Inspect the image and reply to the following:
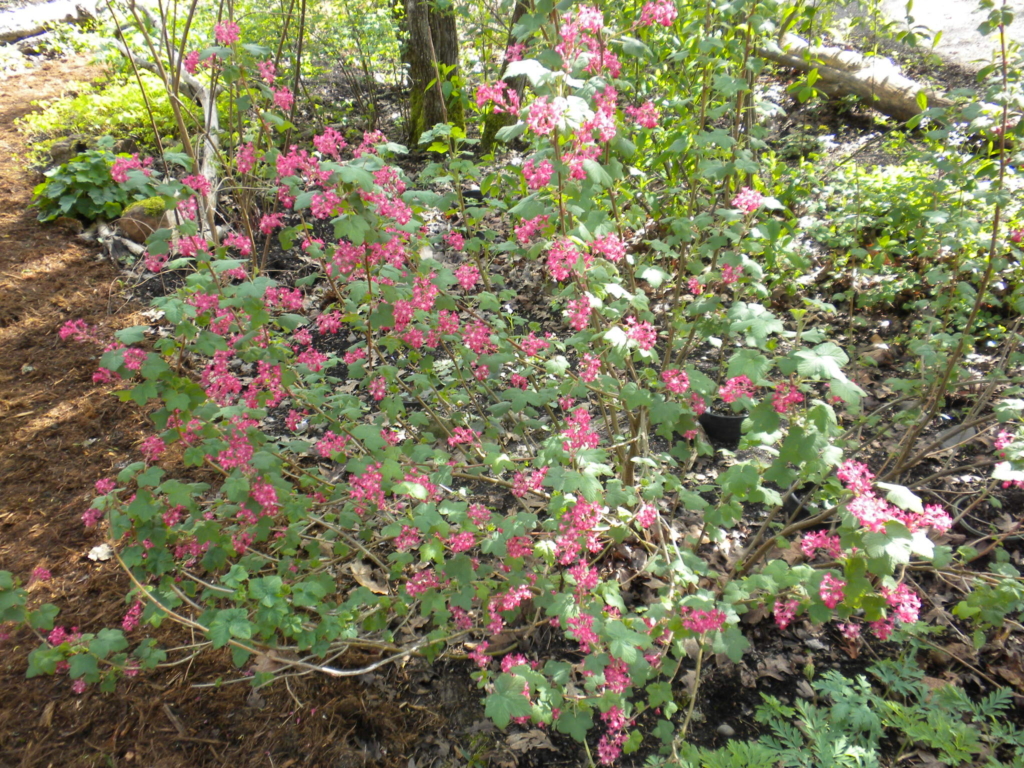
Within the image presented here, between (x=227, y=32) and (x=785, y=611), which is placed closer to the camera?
(x=785, y=611)

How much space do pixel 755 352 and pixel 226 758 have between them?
240cm

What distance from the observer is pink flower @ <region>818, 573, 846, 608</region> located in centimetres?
169

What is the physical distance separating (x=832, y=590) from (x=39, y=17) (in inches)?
599

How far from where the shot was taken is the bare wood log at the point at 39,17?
1060 centimetres

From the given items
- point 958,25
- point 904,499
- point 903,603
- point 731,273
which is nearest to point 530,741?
point 903,603

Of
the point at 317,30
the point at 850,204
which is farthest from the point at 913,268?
the point at 317,30

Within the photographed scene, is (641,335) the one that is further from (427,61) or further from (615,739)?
(427,61)

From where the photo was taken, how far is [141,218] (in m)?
5.53

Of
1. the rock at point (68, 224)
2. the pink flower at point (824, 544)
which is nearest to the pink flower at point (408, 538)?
the pink flower at point (824, 544)

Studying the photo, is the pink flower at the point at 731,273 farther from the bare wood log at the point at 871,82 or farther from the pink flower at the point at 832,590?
the bare wood log at the point at 871,82

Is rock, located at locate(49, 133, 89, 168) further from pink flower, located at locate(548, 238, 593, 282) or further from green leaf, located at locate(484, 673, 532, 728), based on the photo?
green leaf, located at locate(484, 673, 532, 728)

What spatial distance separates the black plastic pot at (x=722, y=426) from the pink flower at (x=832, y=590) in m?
1.82

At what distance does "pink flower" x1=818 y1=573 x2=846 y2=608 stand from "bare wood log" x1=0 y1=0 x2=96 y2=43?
1365 cm

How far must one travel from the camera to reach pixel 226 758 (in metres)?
2.28
